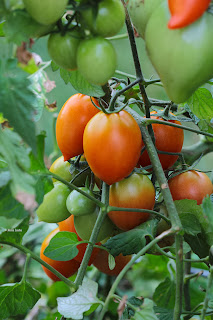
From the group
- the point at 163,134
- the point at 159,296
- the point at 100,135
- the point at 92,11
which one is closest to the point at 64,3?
the point at 92,11

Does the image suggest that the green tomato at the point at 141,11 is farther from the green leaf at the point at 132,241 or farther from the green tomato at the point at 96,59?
the green leaf at the point at 132,241

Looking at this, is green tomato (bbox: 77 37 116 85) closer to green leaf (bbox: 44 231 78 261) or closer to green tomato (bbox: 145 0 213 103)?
green tomato (bbox: 145 0 213 103)

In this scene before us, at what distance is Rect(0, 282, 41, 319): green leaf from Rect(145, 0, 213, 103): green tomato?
308 mm

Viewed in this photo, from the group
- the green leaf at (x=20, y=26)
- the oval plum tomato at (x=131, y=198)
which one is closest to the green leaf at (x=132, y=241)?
the oval plum tomato at (x=131, y=198)

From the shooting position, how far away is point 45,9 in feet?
0.97

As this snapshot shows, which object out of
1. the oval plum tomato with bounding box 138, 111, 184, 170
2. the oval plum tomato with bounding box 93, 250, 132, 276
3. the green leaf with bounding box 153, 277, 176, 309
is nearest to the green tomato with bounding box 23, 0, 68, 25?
the oval plum tomato with bounding box 138, 111, 184, 170

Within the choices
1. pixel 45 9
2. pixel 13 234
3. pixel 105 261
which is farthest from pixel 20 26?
pixel 105 261

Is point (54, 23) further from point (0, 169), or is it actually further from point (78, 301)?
point (78, 301)

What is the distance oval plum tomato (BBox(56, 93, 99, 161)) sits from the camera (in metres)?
0.51

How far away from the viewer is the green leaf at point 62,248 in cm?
47

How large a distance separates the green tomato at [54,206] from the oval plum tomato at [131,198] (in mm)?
56

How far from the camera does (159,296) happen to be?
690mm

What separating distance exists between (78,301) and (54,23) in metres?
0.26

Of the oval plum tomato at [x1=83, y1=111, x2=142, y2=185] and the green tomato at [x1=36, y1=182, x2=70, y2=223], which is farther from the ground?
the oval plum tomato at [x1=83, y1=111, x2=142, y2=185]
